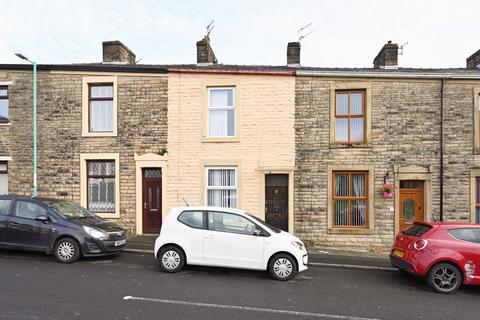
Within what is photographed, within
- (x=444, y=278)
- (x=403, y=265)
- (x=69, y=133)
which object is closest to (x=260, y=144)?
(x=403, y=265)

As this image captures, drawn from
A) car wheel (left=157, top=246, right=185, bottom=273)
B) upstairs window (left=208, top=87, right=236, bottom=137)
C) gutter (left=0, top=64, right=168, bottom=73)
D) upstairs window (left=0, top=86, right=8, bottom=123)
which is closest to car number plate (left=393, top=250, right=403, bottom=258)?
car wheel (left=157, top=246, right=185, bottom=273)

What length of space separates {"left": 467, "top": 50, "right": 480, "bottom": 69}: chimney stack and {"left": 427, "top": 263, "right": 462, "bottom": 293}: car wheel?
35.0ft

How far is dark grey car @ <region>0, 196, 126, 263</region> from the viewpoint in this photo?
23.9 feet

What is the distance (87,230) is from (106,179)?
4.16 metres

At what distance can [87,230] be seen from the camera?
7.34 metres

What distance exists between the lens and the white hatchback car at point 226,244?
21.5 ft

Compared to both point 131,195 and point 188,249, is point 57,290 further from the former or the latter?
point 131,195

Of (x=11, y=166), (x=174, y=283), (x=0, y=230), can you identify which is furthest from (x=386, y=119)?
(x=11, y=166)

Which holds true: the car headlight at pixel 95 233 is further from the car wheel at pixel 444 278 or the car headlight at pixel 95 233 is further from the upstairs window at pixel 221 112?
the car wheel at pixel 444 278

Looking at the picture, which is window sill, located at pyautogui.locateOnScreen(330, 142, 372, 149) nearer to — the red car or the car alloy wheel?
the red car

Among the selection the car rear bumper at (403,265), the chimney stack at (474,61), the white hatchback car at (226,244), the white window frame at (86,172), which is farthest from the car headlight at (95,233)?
the chimney stack at (474,61)

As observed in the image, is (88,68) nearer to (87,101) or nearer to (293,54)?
(87,101)

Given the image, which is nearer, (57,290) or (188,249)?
(57,290)

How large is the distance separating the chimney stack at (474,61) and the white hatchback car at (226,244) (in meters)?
12.4
